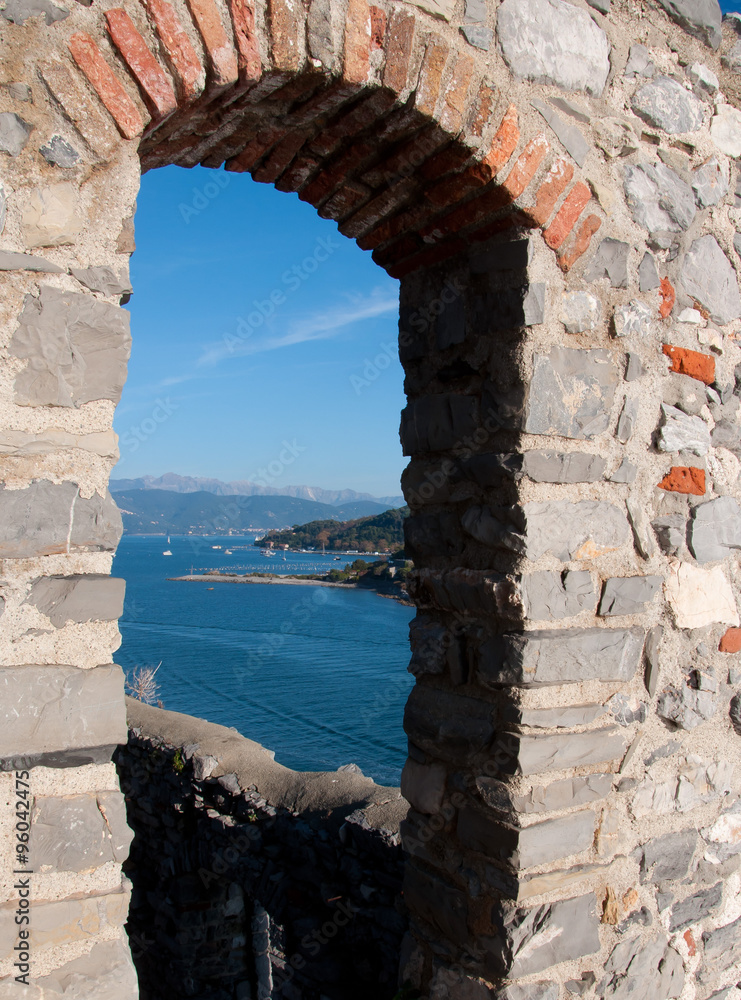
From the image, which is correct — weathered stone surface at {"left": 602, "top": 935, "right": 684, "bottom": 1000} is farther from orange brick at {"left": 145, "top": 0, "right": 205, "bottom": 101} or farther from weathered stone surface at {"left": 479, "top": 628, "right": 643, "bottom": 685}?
orange brick at {"left": 145, "top": 0, "right": 205, "bottom": 101}

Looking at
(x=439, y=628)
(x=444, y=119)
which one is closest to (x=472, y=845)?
(x=439, y=628)

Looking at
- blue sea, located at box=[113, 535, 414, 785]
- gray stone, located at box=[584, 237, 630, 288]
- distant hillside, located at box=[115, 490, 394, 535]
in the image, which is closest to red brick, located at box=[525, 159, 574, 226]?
gray stone, located at box=[584, 237, 630, 288]

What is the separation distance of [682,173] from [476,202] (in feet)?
2.41

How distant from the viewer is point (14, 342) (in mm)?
1271

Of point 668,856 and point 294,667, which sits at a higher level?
point 668,856

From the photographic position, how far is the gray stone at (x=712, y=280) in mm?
2201

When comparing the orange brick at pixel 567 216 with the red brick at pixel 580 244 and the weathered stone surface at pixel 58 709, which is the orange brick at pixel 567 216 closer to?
the red brick at pixel 580 244

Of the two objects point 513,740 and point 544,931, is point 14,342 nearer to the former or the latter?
point 513,740

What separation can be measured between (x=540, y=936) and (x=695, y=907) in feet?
2.00

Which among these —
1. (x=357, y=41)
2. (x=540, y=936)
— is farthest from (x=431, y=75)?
(x=540, y=936)

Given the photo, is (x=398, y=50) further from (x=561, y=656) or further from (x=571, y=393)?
(x=561, y=656)

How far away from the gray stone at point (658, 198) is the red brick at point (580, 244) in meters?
0.16

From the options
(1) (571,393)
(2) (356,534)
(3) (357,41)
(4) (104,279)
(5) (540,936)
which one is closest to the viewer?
(4) (104,279)

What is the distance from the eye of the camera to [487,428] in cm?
201
